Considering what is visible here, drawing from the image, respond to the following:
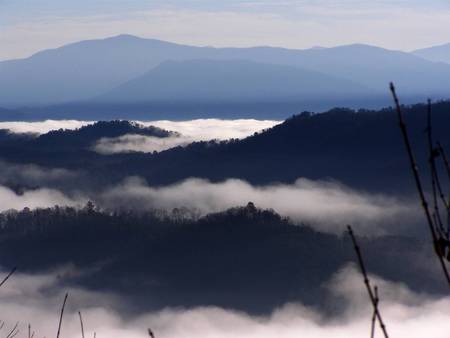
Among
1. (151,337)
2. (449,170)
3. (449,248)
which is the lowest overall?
(151,337)

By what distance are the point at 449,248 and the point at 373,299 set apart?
626 mm

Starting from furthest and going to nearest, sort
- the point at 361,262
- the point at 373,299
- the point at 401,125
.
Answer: the point at 361,262
the point at 401,125
the point at 373,299

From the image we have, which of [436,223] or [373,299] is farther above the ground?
[436,223]

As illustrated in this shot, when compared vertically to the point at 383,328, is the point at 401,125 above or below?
above

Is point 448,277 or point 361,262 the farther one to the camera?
point 361,262

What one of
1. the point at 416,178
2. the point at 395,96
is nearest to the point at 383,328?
the point at 416,178

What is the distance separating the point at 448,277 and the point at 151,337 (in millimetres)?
1832

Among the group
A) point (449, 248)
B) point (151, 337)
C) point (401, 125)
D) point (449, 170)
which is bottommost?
point (151, 337)

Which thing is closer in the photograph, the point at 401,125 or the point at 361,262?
the point at 401,125

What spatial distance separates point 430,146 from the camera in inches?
193

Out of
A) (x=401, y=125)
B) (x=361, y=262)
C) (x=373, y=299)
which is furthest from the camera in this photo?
(x=361, y=262)

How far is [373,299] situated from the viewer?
15.5 feet

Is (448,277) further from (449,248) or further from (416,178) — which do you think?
(416,178)

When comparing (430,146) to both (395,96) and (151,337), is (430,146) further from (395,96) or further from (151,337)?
(151,337)
